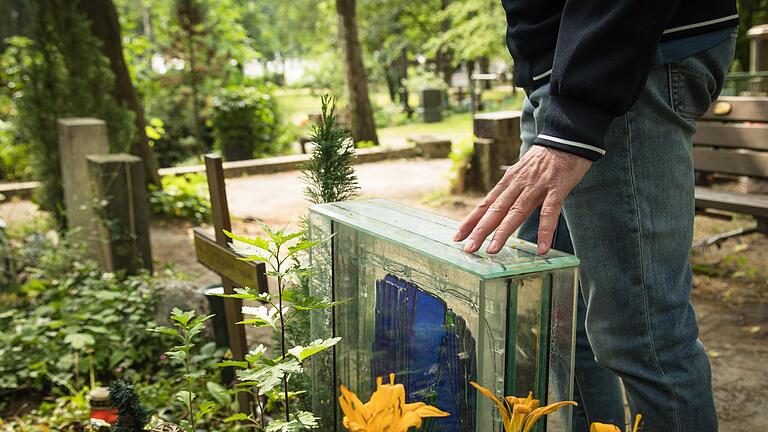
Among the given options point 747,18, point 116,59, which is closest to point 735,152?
point 116,59

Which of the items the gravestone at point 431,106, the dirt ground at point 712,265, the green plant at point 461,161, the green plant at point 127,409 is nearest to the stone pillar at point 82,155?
the dirt ground at point 712,265

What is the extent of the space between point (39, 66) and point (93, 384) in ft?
12.2

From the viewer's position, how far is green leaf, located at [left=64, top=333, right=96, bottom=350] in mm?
3398

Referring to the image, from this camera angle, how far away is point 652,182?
1519mm

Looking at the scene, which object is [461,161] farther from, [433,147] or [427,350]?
[427,350]

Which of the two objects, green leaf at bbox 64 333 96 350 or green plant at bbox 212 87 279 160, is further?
green plant at bbox 212 87 279 160

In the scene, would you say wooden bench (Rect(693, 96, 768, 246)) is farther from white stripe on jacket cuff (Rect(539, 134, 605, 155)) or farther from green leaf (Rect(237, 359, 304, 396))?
green leaf (Rect(237, 359, 304, 396))

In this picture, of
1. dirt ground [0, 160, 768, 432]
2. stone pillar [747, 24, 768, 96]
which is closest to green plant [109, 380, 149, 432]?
dirt ground [0, 160, 768, 432]

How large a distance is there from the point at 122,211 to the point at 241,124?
8089mm

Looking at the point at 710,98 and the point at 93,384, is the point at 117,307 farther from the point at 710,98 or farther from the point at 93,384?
the point at 710,98

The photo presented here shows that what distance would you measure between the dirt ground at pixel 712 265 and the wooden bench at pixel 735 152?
31 cm

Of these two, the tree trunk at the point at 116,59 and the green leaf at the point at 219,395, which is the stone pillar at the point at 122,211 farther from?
the tree trunk at the point at 116,59

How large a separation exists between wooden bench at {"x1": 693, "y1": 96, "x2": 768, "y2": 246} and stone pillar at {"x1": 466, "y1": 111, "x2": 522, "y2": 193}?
8.43ft

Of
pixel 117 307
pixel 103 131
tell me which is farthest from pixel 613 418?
pixel 103 131
